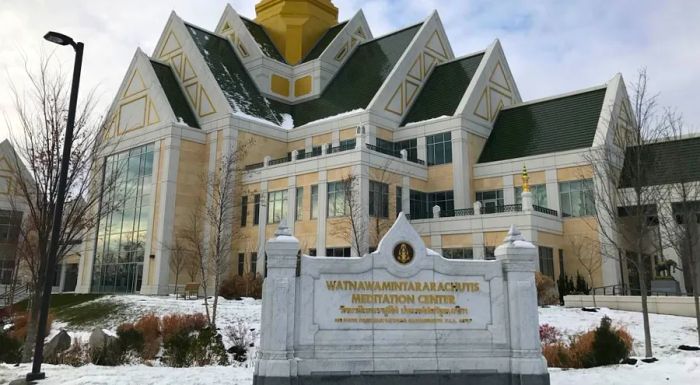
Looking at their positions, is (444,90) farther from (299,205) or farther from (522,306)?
(522,306)

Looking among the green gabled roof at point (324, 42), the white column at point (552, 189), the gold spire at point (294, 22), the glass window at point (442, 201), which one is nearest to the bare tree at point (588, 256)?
the white column at point (552, 189)

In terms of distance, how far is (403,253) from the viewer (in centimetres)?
1096

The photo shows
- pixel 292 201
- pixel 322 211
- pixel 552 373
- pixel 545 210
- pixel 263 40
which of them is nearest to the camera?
pixel 552 373

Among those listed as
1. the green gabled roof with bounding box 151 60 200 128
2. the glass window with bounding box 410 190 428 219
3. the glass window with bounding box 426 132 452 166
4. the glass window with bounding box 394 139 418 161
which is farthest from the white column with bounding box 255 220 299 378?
the green gabled roof with bounding box 151 60 200 128

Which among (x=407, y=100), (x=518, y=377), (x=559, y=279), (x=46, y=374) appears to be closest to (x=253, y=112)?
(x=407, y=100)

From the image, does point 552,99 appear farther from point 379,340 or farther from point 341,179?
point 379,340

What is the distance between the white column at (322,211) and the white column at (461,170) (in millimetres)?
8949

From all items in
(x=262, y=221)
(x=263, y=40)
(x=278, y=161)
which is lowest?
(x=262, y=221)

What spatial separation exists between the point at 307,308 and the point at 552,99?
35.8m

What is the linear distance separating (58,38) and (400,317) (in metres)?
9.87

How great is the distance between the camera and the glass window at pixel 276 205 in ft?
125

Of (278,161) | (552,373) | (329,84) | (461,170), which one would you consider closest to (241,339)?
(552,373)

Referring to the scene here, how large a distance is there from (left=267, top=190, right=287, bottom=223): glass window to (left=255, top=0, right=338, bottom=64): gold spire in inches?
760

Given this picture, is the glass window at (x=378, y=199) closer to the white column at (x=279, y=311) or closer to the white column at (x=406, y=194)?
the white column at (x=406, y=194)
